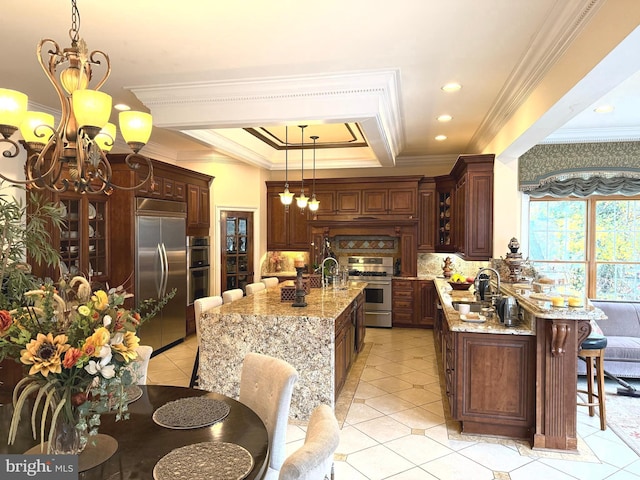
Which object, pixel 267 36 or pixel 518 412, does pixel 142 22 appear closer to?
pixel 267 36

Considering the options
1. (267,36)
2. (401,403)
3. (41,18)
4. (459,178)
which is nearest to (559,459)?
(401,403)

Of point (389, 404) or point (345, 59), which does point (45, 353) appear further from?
point (389, 404)

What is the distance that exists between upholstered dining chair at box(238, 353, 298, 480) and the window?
4.98m

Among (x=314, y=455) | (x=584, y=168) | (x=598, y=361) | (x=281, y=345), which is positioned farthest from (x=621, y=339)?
(x=314, y=455)

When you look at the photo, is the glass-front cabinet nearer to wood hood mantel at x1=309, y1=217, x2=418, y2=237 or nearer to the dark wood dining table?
the dark wood dining table

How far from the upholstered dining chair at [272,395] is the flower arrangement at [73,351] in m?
0.77

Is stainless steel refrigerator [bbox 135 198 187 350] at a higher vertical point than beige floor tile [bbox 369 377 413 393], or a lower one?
higher

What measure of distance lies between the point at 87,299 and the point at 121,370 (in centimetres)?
26

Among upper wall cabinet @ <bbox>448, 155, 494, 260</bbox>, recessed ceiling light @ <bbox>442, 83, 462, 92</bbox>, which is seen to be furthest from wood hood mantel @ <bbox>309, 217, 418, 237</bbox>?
recessed ceiling light @ <bbox>442, 83, 462, 92</bbox>

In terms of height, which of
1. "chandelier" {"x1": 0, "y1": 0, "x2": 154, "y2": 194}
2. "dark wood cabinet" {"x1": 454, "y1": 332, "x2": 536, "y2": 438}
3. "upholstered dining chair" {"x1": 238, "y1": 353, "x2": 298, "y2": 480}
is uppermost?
"chandelier" {"x1": 0, "y1": 0, "x2": 154, "y2": 194}

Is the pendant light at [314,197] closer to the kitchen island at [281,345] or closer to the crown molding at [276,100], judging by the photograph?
the crown molding at [276,100]

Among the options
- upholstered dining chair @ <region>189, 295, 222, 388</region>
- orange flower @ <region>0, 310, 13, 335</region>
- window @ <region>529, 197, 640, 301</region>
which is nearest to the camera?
orange flower @ <region>0, 310, 13, 335</region>

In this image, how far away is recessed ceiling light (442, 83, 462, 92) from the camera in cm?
371

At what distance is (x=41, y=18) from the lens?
265 cm
